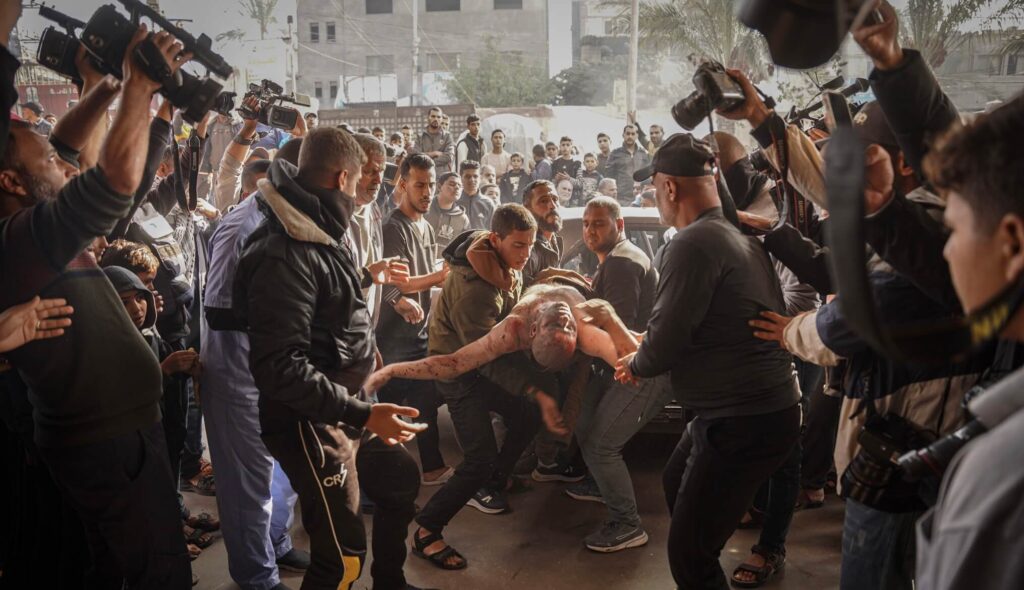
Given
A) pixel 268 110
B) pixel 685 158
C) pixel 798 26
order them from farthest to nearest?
pixel 268 110, pixel 685 158, pixel 798 26

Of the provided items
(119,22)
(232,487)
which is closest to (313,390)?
(232,487)

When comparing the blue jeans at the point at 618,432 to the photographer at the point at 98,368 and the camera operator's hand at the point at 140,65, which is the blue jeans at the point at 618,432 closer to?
the photographer at the point at 98,368

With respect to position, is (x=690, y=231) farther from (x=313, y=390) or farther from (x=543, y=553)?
(x=543, y=553)

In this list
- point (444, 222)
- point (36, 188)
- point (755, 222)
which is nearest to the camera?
point (36, 188)

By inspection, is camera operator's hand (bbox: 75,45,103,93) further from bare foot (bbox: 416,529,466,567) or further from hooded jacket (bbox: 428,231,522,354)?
bare foot (bbox: 416,529,466,567)

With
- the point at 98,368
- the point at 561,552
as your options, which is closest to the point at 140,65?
the point at 98,368

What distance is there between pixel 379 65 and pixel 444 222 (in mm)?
16292

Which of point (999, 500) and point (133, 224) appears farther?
point (133, 224)

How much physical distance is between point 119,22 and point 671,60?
19.2 metres

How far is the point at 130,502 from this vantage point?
248 cm

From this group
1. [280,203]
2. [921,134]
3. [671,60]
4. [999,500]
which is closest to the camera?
[999,500]

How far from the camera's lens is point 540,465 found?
16.7 ft

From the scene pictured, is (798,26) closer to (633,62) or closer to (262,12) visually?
(262,12)

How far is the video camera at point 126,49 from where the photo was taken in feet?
7.56
